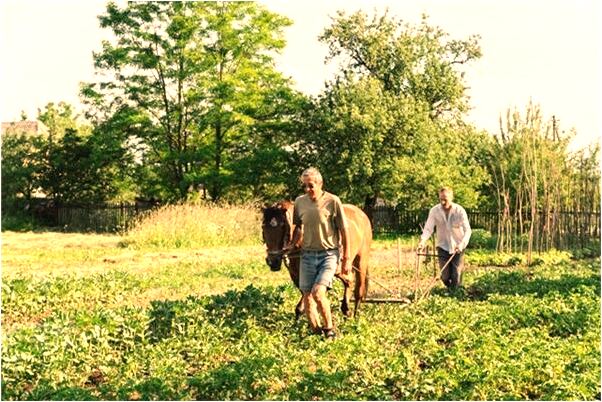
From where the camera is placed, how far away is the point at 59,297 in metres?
12.5

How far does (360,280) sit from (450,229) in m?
2.20

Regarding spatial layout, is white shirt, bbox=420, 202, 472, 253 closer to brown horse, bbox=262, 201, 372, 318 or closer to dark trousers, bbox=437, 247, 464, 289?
dark trousers, bbox=437, 247, 464, 289

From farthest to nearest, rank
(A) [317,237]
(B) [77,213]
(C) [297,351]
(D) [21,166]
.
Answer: (D) [21,166] < (B) [77,213] < (A) [317,237] < (C) [297,351]

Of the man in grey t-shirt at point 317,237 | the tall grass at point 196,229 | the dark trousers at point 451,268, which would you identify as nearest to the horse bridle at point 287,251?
the man in grey t-shirt at point 317,237

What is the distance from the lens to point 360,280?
10.7 m

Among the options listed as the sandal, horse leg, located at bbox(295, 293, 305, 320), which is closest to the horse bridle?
horse leg, located at bbox(295, 293, 305, 320)

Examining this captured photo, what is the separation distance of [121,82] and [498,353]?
1280 inches

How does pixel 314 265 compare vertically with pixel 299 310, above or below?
above

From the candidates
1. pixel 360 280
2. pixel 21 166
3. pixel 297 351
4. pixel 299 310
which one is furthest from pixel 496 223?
pixel 297 351

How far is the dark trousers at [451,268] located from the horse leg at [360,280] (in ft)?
6.34

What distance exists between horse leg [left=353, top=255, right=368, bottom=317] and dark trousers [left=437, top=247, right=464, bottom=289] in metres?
1.93

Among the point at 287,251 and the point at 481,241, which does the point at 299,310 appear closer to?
the point at 287,251

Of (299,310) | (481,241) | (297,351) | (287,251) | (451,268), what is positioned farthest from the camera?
(481,241)

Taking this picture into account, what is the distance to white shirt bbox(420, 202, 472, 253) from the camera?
39.2ft
